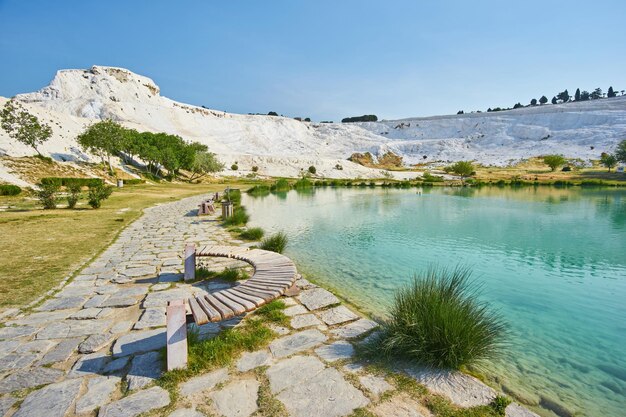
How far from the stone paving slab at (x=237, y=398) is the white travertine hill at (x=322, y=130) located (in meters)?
50.3

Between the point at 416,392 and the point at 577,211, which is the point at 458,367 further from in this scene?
the point at 577,211

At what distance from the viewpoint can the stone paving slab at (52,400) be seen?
2.38 m

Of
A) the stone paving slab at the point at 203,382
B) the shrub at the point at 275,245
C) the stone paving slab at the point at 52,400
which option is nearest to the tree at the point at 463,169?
the shrub at the point at 275,245

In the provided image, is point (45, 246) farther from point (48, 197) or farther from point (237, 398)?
point (48, 197)

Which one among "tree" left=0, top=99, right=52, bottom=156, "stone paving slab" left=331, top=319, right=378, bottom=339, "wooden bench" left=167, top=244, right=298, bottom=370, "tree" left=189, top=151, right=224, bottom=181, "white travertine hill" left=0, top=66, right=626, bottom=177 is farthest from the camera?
"white travertine hill" left=0, top=66, right=626, bottom=177

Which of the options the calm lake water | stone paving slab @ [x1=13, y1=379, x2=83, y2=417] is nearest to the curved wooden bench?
stone paving slab @ [x1=13, y1=379, x2=83, y2=417]

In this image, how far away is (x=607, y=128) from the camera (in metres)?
72.1

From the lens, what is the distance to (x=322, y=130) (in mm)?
96500

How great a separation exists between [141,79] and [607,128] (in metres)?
115

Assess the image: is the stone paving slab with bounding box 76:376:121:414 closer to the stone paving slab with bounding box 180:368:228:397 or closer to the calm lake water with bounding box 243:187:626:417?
the stone paving slab with bounding box 180:368:228:397

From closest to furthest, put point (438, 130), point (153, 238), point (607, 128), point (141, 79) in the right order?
point (153, 238), point (607, 128), point (141, 79), point (438, 130)

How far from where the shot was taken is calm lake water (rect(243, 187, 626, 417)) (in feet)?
11.5

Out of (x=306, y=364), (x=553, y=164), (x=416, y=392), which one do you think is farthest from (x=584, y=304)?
(x=553, y=164)

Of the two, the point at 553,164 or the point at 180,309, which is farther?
the point at 553,164
